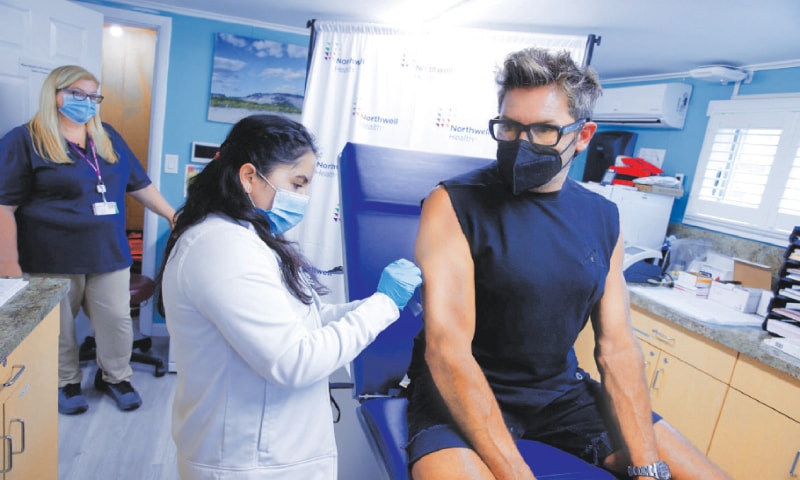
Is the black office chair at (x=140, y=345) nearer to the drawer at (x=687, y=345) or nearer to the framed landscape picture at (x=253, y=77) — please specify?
the framed landscape picture at (x=253, y=77)

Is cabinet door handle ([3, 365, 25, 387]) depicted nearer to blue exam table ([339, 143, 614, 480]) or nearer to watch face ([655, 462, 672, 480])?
blue exam table ([339, 143, 614, 480])

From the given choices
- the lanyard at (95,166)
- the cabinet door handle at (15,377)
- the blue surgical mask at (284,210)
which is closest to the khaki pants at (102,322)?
the lanyard at (95,166)

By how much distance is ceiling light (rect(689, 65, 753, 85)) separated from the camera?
2.72 metres

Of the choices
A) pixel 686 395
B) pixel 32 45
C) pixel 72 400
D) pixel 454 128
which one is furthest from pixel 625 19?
pixel 72 400

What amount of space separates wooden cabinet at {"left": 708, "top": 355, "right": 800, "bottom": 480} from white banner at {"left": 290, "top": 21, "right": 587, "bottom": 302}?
159cm

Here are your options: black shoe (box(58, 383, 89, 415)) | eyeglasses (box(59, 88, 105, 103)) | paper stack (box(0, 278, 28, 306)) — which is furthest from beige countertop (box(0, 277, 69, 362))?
black shoe (box(58, 383, 89, 415))

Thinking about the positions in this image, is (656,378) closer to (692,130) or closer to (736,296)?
(736,296)

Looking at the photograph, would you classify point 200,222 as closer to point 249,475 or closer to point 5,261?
point 249,475

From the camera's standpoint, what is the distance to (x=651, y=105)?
3.19m

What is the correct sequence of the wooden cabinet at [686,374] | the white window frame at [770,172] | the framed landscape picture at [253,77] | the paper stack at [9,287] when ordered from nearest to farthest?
the paper stack at [9,287] → the wooden cabinet at [686,374] → the white window frame at [770,172] → the framed landscape picture at [253,77]

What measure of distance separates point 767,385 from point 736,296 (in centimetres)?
63

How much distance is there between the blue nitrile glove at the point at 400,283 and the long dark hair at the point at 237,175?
8.6 inches

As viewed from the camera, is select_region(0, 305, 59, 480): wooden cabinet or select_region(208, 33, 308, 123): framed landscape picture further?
select_region(208, 33, 308, 123): framed landscape picture

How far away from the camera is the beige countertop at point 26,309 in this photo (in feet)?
3.71
